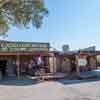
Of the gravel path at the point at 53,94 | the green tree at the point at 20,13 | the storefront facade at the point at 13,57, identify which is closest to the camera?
the gravel path at the point at 53,94

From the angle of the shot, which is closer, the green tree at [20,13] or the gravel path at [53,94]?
the gravel path at [53,94]

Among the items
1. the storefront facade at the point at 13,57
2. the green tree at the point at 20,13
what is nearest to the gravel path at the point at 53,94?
the green tree at the point at 20,13

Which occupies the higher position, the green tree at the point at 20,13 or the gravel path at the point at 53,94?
the green tree at the point at 20,13

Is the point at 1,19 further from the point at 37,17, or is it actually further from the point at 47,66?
the point at 47,66

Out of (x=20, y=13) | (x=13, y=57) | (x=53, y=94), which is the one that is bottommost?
(x=53, y=94)

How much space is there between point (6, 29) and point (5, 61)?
513 cm

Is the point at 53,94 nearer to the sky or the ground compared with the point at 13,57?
nearer to the ground

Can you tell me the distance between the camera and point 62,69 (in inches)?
1308

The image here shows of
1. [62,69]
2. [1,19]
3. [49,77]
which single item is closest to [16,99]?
[49,77]

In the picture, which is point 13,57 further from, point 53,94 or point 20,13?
point 53,94

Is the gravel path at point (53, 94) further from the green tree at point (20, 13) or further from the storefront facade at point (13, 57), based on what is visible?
the storefront facade at point (13, 57)

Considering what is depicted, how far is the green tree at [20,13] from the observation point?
73.8 ft

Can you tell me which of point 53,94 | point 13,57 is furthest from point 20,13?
point 53,94

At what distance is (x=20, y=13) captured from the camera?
77.2 feet
